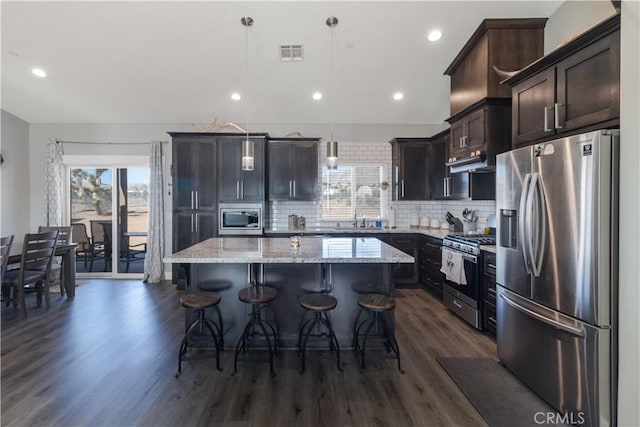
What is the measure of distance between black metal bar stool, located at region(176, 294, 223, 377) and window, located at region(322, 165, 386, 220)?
10.8ft

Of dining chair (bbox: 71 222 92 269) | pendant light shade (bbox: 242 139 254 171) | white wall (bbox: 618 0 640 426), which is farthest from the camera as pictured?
dining chair (bbox: 71 222 92 269)

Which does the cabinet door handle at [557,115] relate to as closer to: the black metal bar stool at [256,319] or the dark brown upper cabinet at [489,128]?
the dark brown upper cabinet at [489,128]

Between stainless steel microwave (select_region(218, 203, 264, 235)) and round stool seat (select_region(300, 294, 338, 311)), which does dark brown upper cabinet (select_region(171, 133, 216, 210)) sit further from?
round stool seat (select_region(300, 294, 338, 311))

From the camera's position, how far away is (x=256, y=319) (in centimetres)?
266

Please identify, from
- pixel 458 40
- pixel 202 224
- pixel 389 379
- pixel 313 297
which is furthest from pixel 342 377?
pixel 458 40

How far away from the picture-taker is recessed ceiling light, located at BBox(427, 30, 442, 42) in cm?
344

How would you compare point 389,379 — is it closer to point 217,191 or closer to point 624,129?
point 624,129

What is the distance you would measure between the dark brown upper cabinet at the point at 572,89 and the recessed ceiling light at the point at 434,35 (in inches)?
48.8

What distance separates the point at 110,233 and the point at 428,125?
643cm

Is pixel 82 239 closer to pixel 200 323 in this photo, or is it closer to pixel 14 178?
pixel 14 178

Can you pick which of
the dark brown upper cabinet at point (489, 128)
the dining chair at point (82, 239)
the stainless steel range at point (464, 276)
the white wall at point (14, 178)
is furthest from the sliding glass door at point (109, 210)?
the dark brown upper cabinet at point (489, 128)

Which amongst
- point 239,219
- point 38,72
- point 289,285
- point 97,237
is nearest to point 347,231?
point 239,219

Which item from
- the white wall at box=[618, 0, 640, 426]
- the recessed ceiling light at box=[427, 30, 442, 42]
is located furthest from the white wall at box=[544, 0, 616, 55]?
the recessed ceiling light at box=[427, 30, 442, 42]

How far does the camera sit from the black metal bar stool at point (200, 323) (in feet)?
8.14
